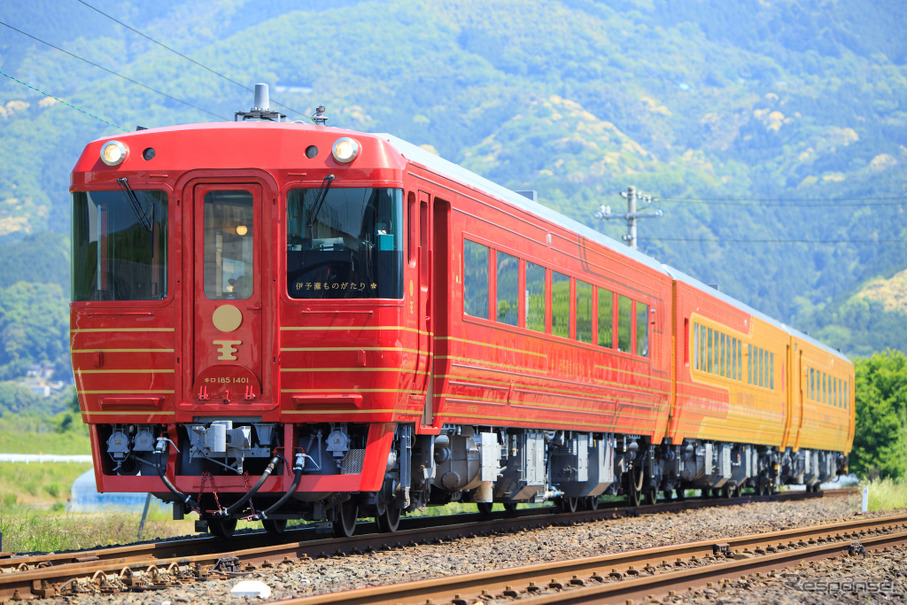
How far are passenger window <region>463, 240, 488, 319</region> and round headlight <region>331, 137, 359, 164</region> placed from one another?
6.75ft

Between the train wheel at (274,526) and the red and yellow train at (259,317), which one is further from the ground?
the red and yellow train at (259,317)

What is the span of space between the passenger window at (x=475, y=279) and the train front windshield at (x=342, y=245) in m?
1.79

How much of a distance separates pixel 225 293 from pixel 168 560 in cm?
247

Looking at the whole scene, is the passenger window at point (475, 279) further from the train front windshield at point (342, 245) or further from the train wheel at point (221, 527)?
the train wheel at point (221, 527)

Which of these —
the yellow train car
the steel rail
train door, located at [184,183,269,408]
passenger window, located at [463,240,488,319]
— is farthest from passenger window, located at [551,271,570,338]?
the yellow train car

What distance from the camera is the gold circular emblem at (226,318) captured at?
10430 millimetres

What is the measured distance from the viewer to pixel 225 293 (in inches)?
413

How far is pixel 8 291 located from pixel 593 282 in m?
180

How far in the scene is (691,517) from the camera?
59.3 feet

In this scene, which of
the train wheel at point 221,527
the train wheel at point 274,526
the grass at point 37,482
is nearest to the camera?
the train wheel at point 221,527

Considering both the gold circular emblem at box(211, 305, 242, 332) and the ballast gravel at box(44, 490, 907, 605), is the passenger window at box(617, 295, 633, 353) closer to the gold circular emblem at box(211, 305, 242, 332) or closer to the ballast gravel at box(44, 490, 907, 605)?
the ballast gravel at box(44, 490, 907, 605)

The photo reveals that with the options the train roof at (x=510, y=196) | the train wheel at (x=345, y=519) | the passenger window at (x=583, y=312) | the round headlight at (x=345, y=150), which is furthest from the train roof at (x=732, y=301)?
the round headlight at (x=345, y=150)

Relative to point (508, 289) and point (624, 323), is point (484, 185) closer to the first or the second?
point (508, 289)

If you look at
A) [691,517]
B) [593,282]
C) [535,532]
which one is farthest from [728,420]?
[535,532]
